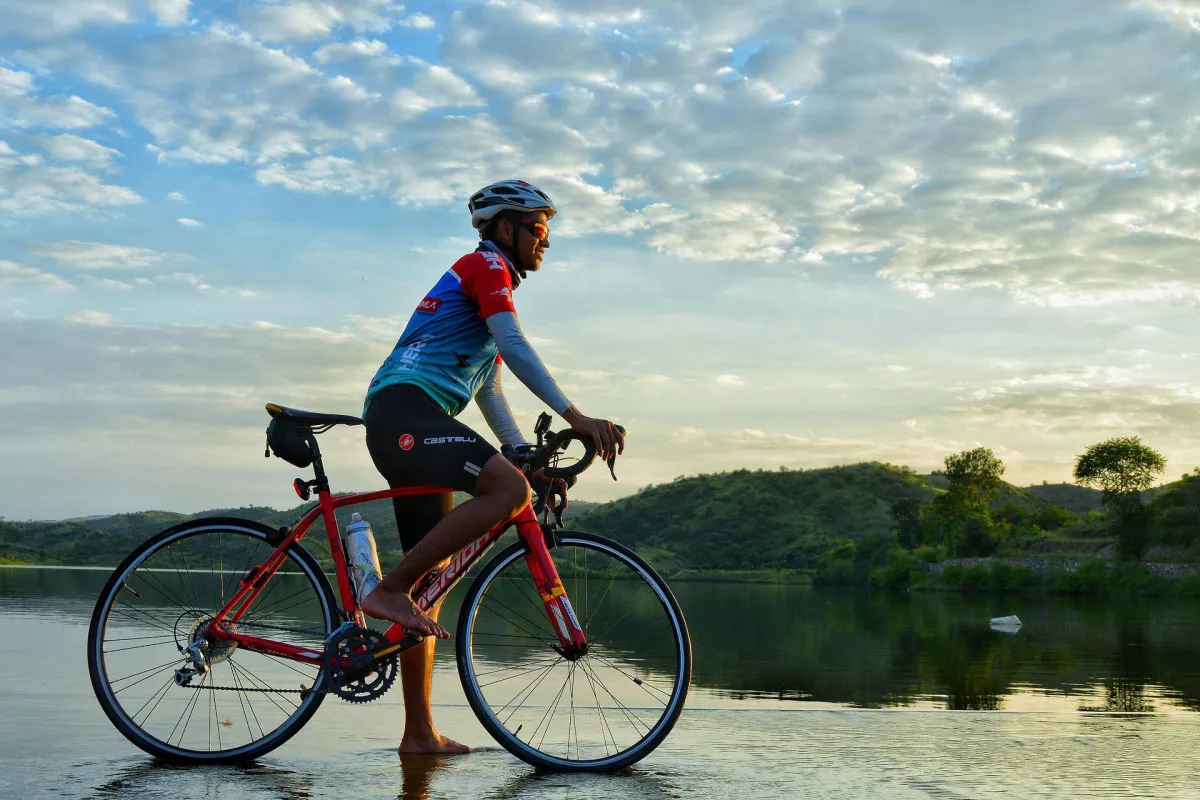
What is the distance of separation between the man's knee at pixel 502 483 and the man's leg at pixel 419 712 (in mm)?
722

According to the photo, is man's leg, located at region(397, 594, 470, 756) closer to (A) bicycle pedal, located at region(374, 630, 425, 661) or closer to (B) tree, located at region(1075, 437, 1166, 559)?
(A) bicycle pedal, located at region(374, 630, 425, 661)

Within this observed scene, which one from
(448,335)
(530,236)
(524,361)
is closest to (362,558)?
(448,335)

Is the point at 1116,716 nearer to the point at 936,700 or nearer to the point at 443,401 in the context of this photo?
the point at 443,401

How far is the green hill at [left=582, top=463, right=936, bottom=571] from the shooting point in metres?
149

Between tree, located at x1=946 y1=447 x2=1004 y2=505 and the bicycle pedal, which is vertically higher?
tree, located at x1=946 y1=447 x2=1004 y2=505

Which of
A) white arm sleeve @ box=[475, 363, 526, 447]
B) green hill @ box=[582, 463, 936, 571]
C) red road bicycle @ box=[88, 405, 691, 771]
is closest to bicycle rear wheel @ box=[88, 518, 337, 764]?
red road bicycle @ box=[88, 405, 691, 771]

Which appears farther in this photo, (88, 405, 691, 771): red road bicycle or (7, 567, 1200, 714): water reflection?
(7, 567, 1200, 714): water reflection

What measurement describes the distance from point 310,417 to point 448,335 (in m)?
0.71

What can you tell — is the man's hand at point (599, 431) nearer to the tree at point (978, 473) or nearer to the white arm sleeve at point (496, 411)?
the white arm sleeve at point (496, 411)

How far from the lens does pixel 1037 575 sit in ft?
310

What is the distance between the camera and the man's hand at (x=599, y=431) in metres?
4.67

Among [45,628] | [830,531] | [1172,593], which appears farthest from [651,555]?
[45,628]

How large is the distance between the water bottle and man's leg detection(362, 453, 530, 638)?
19cm

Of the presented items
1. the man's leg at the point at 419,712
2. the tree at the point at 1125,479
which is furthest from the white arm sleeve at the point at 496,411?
the tree at the point at 1125,479
